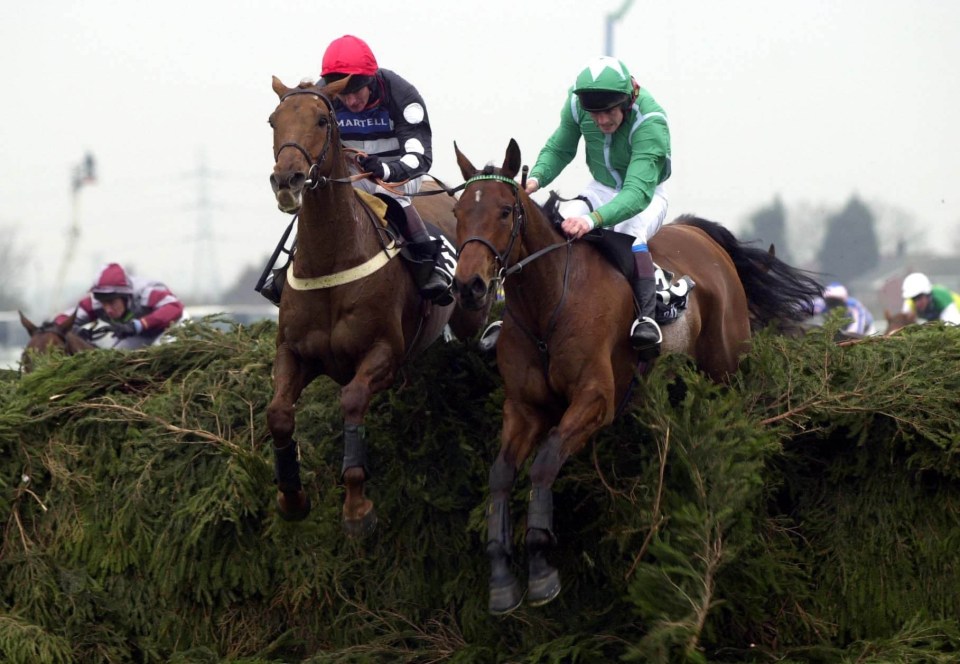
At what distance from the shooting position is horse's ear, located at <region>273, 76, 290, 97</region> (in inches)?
262

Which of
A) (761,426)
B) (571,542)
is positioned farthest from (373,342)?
(761,426)

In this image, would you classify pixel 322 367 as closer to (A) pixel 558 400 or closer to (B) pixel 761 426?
(A) pixel 558 400

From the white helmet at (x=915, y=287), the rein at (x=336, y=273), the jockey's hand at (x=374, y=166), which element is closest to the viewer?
the rein at (x=336, y=273)

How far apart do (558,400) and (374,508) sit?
4.26 ft

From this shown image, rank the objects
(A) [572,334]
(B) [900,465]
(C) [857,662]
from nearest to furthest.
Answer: (C) [857,662] → (A) [572,334] → (B) [900,465]

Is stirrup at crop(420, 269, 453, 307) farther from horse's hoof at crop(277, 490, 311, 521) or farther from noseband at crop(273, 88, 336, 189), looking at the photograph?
horse's hoof at crop(277, 490, 311, 521)

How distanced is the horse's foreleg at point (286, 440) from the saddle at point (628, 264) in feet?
5.31

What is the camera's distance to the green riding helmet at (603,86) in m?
6.68

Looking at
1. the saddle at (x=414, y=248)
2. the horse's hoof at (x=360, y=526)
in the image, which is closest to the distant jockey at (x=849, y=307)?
the saddle at (x=414, y=248)

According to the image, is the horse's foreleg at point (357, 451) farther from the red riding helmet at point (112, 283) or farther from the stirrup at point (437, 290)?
the red riding helmet at point (112, 283)

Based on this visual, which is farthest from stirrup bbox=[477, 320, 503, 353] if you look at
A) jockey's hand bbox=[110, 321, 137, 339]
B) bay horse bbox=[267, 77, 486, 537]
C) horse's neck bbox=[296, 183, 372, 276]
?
jockey's hand bbox=[110, 321, 137, 339]

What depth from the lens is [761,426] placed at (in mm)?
6277

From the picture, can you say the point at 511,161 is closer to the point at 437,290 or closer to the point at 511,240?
the point at 511,240

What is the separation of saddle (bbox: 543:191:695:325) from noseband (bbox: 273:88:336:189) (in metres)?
1.20
